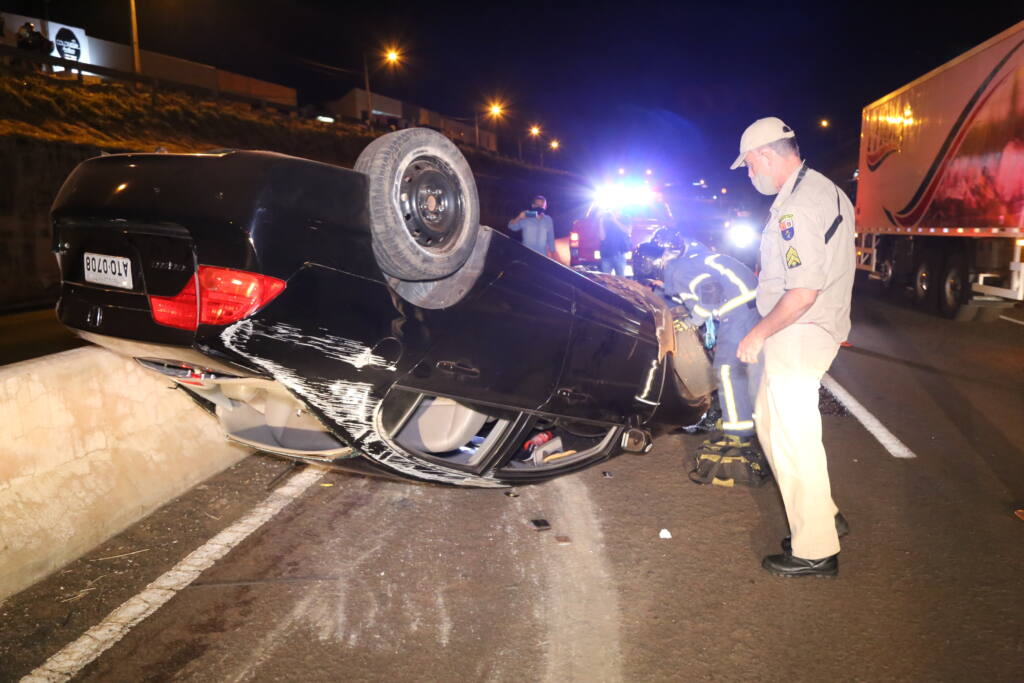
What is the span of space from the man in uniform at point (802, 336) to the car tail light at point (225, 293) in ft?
6.56

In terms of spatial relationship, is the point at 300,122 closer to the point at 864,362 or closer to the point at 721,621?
the point at 864,362

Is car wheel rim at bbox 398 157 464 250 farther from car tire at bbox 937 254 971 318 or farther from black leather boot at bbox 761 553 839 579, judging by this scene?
car tire at bbox 937 254 971 318

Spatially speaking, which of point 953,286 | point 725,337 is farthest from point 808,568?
point 953,286

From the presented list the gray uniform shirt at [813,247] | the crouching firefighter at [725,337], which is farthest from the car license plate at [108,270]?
the crouching firefighter at [725,337]

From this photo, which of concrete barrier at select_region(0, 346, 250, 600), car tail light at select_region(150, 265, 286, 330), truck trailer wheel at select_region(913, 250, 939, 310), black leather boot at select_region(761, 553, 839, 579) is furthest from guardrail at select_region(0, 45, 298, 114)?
black leather boot at select_region(761, 553, 839, 579)

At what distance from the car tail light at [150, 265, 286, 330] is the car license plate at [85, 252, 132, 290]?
1.00 ft

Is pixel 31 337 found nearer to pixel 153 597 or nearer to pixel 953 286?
pixel 153 597

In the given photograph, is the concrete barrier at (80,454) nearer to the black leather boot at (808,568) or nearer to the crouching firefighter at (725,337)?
the crouching firefighter at (725,337)

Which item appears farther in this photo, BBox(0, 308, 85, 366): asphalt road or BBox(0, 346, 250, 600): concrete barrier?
BBox(0, 308, 85, 366): asphalt road

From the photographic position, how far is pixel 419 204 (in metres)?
2.80

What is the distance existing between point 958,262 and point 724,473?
28.8 feet

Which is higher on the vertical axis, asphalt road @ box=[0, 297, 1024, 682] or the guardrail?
the guardrail

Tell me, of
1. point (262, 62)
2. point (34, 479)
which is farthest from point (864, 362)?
point (262, 62)

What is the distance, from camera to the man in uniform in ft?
10.2
